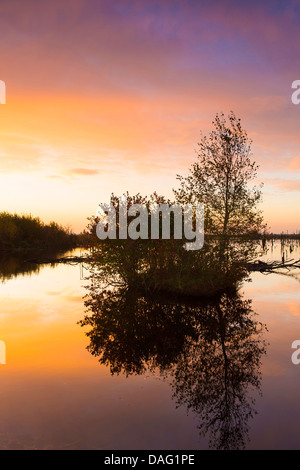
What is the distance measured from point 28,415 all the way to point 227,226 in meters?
21.0

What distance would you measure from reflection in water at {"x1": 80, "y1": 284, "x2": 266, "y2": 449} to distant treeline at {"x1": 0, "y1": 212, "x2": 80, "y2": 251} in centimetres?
6339

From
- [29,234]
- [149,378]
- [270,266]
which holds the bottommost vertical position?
[149,378]

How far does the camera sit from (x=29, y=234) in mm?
85000

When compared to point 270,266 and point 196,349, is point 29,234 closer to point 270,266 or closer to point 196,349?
point 270,266

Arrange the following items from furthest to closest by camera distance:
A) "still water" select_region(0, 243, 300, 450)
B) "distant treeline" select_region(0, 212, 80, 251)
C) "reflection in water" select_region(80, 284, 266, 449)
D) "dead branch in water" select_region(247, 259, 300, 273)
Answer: "distant treeline" select_region(0, 212, 80, 251) → "dead branch in water" select_region(247, 259, 300, 273) → "reflection in water" select_region(80, 284, 266, 449) → "still water" select_region(0, 243, 300, 450)

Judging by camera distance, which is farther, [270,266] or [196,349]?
[270,266]

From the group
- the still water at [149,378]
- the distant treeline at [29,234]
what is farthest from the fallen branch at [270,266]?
the distant treeline at [29,234]

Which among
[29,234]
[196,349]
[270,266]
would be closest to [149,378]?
[196,349]

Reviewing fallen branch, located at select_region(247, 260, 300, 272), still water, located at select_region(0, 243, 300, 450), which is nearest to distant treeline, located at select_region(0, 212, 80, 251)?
fallen branch, located at select_region(247, 260, 300, 272)

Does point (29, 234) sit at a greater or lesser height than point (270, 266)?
greater

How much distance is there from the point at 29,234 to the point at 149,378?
78.8m

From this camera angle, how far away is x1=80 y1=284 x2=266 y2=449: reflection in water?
8891 mm

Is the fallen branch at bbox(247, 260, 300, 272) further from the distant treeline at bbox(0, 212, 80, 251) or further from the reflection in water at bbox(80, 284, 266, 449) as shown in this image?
the distant treeline at bbox(0, 212, 80, 251)
